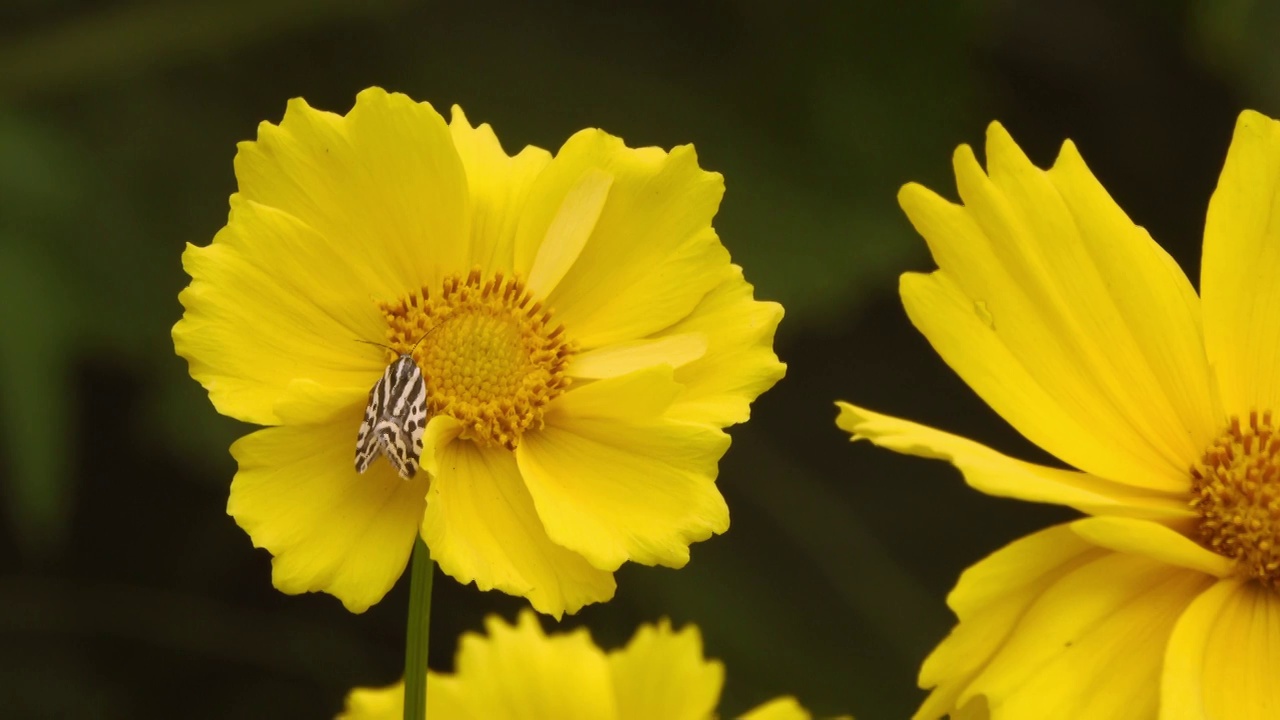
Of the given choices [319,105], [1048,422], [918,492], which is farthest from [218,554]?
[1048,422]

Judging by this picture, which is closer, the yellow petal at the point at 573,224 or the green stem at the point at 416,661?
the green stem at the point at 416,661

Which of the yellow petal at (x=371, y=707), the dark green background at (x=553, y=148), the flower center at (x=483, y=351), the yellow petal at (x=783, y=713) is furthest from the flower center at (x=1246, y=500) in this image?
the dark green background at (x=553, y=148)

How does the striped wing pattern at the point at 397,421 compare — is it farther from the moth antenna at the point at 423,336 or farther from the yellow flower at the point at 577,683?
the yellow flower at the point at 577,683

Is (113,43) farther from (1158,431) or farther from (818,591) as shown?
(1158,431)

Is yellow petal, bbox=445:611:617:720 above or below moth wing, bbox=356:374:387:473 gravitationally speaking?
below

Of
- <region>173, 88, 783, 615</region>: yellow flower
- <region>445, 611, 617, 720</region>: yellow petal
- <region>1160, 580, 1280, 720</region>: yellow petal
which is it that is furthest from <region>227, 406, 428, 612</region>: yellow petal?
<region>1160, 580, 1280, 720</region>: yellow petal

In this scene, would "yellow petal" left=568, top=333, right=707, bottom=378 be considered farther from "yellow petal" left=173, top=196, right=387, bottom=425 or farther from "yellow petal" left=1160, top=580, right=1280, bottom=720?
"yellow petal" left=1160, top=580, right=1280, bottom=720

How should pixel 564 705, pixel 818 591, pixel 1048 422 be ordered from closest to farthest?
pixel 1048 422 < pixel 564 705 < pixel 818 591
